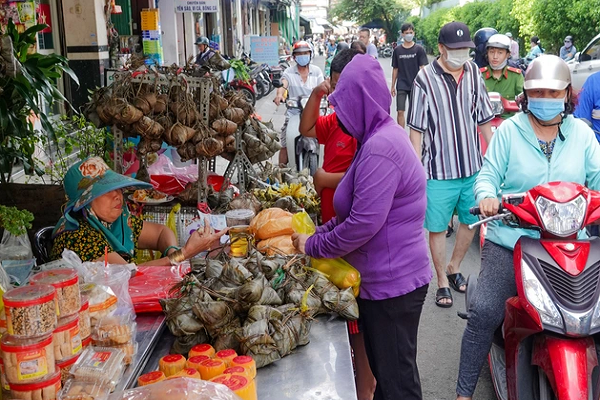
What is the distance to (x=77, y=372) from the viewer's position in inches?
91.7

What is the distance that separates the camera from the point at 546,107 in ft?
11.1

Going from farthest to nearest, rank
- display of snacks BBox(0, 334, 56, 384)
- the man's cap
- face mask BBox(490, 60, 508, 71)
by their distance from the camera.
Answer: face mask BBox(490, 60, 508, 71) < the man's cap < display of snacks BBox(0, 334, 56, 384)

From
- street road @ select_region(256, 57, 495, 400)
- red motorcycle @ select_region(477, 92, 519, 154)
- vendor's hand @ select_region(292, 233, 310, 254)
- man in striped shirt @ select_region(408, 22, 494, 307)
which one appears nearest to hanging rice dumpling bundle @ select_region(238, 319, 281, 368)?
vendor's hand @ select_region(292, 233, 310, 254)

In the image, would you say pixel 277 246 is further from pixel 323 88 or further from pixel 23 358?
pixel 23 358

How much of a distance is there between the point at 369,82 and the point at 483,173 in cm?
114

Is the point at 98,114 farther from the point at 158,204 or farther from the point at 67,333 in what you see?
the point at 67,333

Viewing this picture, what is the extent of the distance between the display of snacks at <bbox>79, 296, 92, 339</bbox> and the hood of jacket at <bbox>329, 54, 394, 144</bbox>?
139 centimetres

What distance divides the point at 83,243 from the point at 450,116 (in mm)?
3143

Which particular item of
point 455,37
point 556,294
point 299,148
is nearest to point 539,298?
point 556,294

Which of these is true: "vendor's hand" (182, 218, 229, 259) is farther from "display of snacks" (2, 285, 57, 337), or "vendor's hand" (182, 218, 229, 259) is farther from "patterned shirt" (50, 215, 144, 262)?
"display of snacks" (2, 285, 57, 337)

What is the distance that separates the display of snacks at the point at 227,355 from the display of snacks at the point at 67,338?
0.55 metres

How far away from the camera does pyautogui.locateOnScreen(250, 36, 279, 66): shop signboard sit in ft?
57.4

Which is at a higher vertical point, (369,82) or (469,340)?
(369,82)

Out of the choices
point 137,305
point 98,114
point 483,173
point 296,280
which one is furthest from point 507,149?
point 98,114
